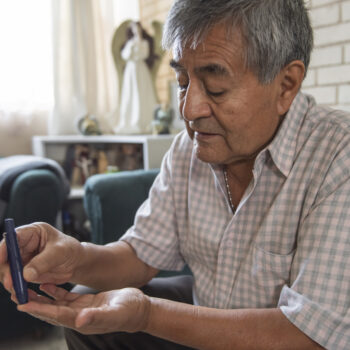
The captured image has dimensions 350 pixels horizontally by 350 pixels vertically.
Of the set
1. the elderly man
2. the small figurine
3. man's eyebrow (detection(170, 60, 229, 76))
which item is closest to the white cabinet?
the small figurine

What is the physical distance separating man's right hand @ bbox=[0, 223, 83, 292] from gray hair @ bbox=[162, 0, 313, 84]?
0.45 metres

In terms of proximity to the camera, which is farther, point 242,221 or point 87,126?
point 87,126

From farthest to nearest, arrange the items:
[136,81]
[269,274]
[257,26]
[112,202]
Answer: [136,81] < [112,202] < [269,274] < [257,26]

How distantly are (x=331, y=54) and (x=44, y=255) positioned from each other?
139cm

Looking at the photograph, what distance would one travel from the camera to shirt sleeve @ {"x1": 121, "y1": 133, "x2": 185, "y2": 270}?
38.3 inches

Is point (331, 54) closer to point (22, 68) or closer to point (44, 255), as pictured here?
point (44, 255)

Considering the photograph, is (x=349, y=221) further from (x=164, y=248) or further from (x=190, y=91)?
(x=164, y=248)

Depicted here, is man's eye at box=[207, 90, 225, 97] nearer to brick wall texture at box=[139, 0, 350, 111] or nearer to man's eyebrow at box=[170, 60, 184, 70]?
man's eyebrow at box=[170, 60, 184, 70]

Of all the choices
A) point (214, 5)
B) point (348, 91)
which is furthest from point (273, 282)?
point (348, 91)

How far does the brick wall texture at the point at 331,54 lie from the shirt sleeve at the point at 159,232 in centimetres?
92

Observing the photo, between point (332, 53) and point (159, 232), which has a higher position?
point (332, 53)

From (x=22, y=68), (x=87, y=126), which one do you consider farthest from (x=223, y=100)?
(x=22, y=68)

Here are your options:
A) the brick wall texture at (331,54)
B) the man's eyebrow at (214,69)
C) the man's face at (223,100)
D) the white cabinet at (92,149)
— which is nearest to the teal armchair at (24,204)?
the white cabinet at (92,149)

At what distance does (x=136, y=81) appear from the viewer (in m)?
2.31
